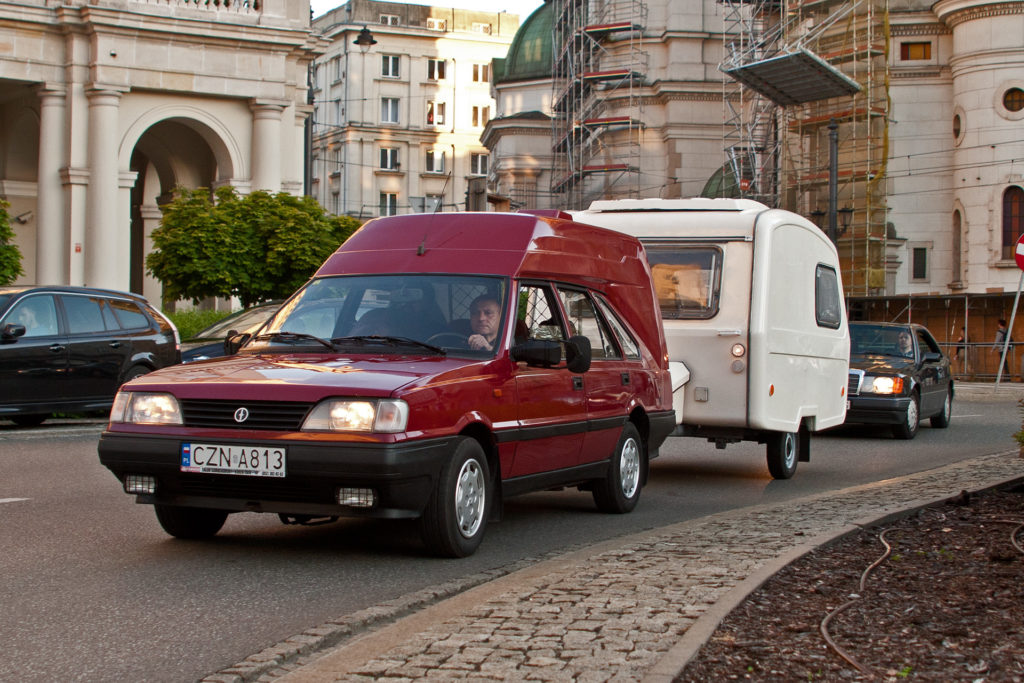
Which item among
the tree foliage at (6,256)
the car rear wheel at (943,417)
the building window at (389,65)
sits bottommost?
the car rear wheel at (943,417)

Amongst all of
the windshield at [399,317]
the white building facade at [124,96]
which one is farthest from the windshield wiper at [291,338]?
the white building facade at [124,96]

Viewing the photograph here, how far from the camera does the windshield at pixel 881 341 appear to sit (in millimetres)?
20266

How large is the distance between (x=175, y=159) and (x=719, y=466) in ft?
94.1

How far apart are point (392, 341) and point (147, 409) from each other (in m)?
1.48

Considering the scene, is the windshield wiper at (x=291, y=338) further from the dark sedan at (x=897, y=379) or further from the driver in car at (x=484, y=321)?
the dark sedan at (x=897, y=379)

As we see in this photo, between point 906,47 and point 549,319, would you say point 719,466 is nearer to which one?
point 549,319

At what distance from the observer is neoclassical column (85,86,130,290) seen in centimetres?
3400

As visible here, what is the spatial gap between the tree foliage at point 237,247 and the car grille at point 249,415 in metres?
22.1

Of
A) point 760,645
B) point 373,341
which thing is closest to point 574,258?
point 373,341

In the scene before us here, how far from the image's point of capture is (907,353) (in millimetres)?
20172

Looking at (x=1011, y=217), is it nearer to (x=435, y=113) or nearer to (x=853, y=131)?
(x=853, y=131)

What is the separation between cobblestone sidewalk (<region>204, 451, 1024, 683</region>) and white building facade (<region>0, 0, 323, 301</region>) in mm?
28482

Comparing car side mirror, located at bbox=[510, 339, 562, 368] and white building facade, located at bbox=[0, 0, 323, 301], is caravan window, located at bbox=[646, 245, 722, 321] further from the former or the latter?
white building facade, located at bbox=[0, 0, 323, 301]

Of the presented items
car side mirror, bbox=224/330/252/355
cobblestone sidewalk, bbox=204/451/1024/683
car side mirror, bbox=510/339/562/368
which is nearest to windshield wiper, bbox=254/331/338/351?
car side mirror, bbox=224/330/252/355
